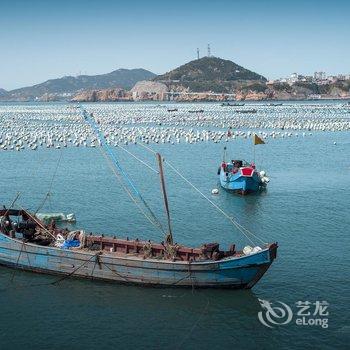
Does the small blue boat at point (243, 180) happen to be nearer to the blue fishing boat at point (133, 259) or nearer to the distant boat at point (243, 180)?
the distant boat at point (243, 180)

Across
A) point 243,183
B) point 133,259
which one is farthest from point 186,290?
point 243,183

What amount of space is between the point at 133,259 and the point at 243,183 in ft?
71.5

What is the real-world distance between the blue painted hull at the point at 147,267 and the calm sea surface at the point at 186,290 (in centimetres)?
44

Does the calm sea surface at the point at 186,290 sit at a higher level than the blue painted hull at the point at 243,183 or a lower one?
lower

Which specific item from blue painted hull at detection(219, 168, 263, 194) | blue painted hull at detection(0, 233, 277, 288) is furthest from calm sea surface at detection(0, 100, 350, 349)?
blue painted hull at detection(219, 168, 263, 194)

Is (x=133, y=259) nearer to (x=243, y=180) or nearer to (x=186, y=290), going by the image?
(x=186, y=290)

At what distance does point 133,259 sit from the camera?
76.9 ft

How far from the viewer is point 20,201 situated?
4044 centimetres

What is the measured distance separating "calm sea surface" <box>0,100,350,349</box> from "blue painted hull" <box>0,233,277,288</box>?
17.2 inches

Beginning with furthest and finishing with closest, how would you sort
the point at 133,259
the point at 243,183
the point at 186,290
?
the point at 243,183 → the point at 133,259 → the point at 186,290

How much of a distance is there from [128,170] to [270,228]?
24625 millimetres

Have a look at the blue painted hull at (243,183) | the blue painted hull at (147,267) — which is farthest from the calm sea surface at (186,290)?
the blue painted hull at (243,183)

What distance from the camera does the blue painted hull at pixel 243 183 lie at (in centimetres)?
4378

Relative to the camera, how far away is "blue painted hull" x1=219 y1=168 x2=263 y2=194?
144ft
